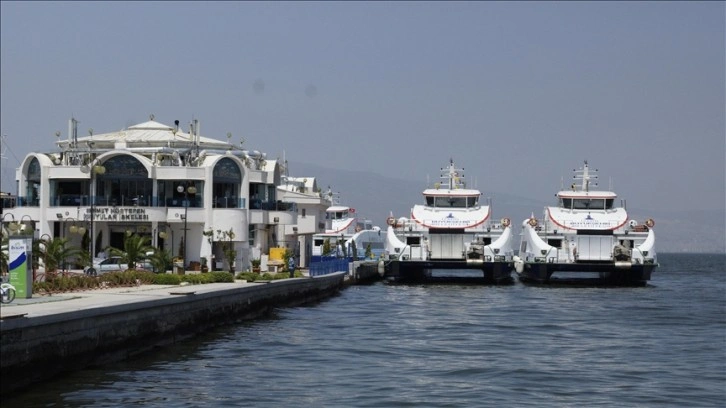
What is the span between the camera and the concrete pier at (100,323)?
22906 millimetres

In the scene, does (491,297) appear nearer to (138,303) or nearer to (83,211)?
(83,211)

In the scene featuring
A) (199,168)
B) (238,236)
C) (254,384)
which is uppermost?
(199,168)

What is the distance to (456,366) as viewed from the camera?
96.9 feet

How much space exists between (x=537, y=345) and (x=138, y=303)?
1290 centimetres

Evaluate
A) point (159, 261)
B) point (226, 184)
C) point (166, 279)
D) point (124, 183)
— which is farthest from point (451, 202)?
point (166, 279)

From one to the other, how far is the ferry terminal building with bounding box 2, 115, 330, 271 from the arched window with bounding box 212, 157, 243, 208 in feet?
0.19

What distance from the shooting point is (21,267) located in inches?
1256

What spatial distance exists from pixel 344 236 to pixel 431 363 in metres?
69.3

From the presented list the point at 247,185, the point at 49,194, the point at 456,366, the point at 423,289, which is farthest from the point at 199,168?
the point at 456,366

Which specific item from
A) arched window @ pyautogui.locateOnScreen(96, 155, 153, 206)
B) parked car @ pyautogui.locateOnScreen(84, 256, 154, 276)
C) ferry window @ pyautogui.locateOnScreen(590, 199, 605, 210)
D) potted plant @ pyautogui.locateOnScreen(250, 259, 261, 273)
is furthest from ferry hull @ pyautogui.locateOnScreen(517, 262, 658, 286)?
parked car @ pyautogui.locateOnScreen(84, 256, 154, 276)

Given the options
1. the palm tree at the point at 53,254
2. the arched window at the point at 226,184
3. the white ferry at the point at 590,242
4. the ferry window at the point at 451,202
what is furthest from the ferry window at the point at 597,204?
the palm tree at the point at 53,254

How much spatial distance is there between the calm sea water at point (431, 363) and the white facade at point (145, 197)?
14.1 meters

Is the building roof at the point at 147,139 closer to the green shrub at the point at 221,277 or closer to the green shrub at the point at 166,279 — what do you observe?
the green shrub at the point at 221,277

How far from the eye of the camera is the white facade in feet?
202
